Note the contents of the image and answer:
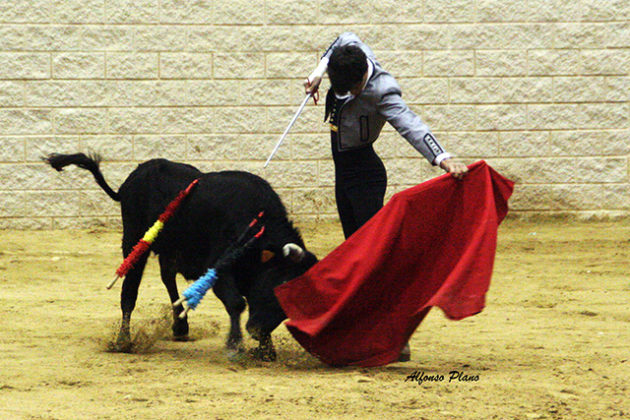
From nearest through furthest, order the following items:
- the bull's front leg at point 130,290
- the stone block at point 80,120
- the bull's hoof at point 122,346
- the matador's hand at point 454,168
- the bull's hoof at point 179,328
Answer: the matador's hand at point 454,168, the bull's hoof at point 122,346, the bull's front leg at point 130,290, the bull's hoof at point 179,328, the stone block at point 80,120

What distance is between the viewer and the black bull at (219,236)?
190 inches

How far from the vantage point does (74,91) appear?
918 centimetres

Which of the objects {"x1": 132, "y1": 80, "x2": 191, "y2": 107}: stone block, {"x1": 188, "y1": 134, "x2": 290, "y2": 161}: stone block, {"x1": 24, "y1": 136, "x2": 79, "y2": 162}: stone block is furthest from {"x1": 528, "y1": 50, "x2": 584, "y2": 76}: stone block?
{"x1": 24, "y1": 136, "x2": 79, "y2": 162}: stone block

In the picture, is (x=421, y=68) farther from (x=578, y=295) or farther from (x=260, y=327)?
(x=260, y=327)

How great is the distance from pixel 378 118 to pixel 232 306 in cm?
118

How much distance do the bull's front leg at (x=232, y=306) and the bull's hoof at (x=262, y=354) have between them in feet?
0.22

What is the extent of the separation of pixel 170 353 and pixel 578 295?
10.3 feet

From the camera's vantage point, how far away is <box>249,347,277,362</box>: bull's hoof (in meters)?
4.83

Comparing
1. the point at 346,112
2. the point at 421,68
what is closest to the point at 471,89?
the point at 421,68

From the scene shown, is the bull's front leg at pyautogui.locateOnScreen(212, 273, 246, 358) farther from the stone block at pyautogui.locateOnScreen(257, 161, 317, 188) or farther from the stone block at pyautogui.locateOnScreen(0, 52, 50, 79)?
the stone block at pyautogui.locateOnScreen(0, 52, 50, 79)

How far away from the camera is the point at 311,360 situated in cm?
495

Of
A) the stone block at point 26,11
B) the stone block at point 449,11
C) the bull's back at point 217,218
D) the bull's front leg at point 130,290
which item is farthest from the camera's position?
the stone block at point 449,11

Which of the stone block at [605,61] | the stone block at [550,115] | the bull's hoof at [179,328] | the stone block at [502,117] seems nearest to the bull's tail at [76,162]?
the bull's hoof at [179,328]

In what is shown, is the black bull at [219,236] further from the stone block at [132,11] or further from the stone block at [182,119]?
the stone block at [132,11]
